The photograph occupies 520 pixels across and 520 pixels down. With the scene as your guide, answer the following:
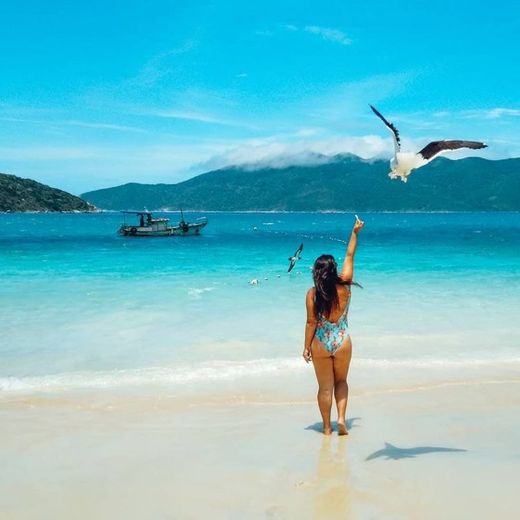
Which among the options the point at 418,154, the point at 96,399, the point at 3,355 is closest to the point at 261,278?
the point at 3,355

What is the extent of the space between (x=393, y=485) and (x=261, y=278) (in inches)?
853

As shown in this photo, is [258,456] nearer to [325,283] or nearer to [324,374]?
[324,374]

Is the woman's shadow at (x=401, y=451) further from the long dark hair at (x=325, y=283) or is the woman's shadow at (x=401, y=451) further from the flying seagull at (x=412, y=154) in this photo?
the flying seagull at (x=412, y=154)

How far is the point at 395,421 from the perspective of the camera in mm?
7340

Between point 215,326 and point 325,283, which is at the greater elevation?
point 325,283

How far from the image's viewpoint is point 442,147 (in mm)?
4645

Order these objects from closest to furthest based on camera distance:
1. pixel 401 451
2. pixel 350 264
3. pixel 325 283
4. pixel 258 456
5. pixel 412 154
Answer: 1. pixel 412 154
2. pixel 325 283
3. pixel 350 264
4. pixel 258 456
5. pixel 401 451

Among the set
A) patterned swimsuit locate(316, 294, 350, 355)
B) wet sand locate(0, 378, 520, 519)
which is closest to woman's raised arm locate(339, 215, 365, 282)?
patterned swimsuit locate(316, 294, 350, 355)

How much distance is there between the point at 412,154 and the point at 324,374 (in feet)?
9.01

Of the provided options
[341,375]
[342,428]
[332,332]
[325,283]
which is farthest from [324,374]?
[325,283]

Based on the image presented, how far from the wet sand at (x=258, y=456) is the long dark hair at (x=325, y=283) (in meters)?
1.58

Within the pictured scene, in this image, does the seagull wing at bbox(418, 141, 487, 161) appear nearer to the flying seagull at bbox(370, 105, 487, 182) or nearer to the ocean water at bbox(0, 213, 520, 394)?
the flying seagull at bbox(370, 105, 487, 182)

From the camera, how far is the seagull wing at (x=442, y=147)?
455 centimetres

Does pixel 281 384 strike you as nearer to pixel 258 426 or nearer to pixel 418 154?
pixel 258 426
